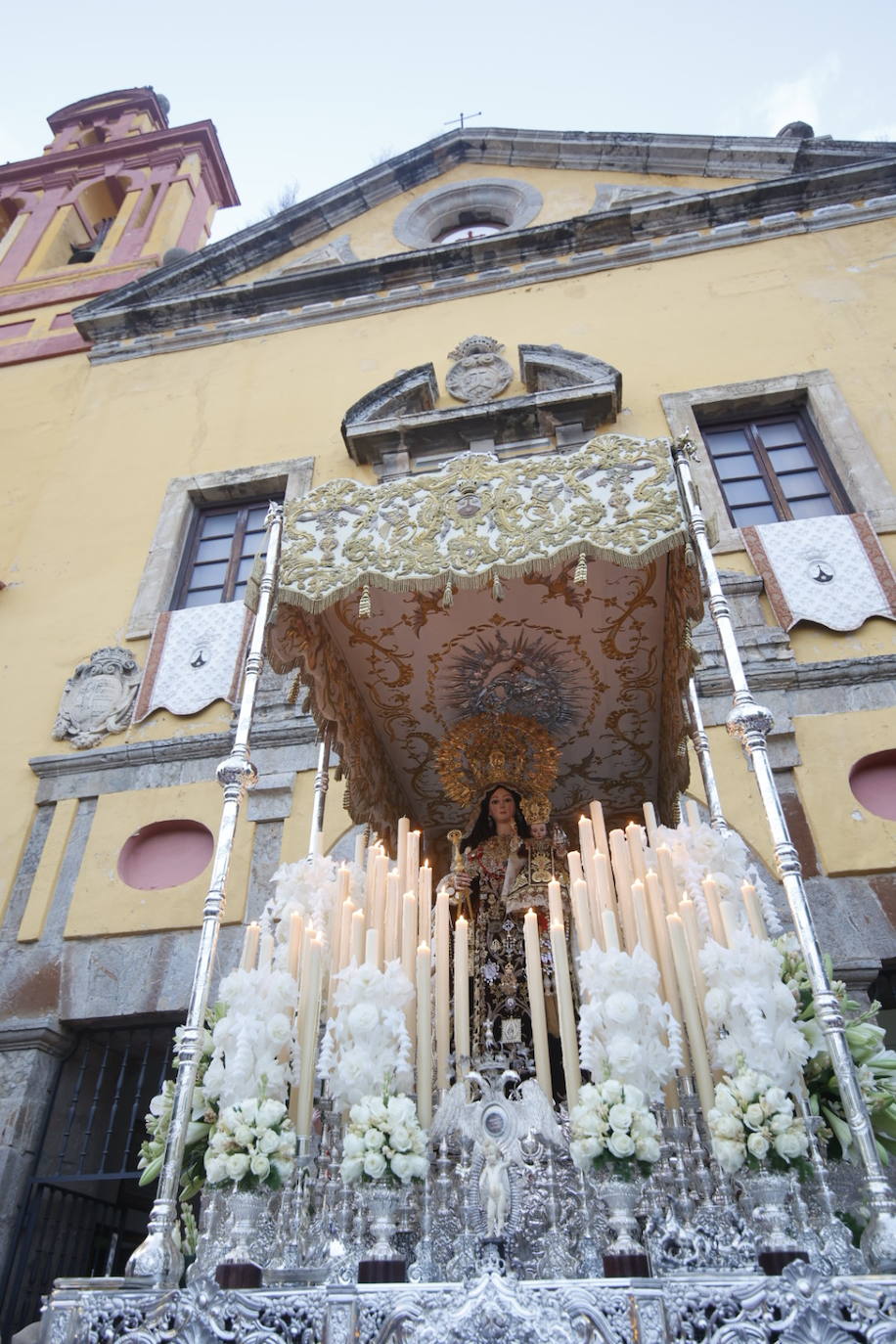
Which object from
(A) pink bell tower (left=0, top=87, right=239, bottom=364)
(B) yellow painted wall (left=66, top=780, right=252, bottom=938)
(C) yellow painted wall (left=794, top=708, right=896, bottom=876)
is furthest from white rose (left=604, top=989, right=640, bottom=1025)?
(A) pink bell tower (left=0, top=87, right=239, bottom=364)

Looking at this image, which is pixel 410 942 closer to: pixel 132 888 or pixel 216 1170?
pixel 216 1170

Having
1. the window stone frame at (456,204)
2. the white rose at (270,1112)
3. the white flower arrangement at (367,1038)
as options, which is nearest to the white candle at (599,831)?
the white flower arrangement at (367,1038)

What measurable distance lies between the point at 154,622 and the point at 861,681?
18.1ft

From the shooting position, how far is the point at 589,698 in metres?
5.74

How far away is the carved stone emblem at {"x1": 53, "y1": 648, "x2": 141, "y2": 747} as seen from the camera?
7305mm

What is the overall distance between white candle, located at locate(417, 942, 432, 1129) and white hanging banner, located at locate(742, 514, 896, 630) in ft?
13.5

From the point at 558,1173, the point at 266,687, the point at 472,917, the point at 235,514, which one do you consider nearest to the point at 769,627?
the point at 472,917

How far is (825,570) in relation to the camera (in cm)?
694

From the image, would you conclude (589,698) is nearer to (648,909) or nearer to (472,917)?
(472,917)

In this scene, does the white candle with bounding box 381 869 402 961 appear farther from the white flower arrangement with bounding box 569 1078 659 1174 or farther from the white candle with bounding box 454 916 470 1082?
the white flower arrangement with bounding box 569 1078 659 1174

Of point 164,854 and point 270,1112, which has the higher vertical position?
point 164,854

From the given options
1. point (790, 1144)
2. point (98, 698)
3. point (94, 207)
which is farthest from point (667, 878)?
point (94, 207)

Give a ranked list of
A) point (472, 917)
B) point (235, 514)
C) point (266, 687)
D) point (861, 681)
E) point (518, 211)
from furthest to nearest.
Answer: point (518, 211) < point (235, 514) < point (266, 687) < point (861, 681) < point (472, 917)

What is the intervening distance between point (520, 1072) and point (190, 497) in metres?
6.47
